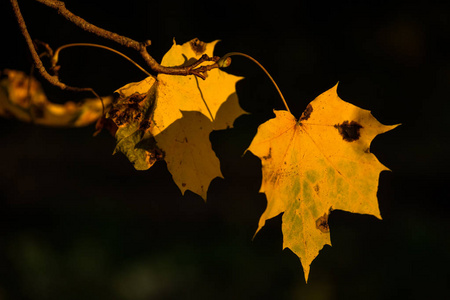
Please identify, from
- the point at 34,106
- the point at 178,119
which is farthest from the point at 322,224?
the point at 34,106

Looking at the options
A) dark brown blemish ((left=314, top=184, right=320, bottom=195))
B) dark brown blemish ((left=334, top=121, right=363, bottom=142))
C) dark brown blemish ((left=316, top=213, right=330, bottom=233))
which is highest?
dark brown blemish ((left=334, top=121, right=363, bottom=142))

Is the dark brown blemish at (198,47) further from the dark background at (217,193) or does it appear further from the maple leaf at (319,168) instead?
the dark background at (217,193)

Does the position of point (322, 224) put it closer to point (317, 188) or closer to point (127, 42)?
point (317, 188)

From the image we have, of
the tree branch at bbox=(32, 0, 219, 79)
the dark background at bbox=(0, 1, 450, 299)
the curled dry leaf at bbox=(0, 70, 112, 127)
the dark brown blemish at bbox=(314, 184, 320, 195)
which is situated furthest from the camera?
the dark background at bbox=(0, 1, 450, 299)

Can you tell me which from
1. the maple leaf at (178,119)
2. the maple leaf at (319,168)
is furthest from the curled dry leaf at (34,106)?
the maple leaf at (319,168)

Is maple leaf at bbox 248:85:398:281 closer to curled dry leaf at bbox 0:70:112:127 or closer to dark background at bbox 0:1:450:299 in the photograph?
curled dry leaf at bbox 0:70:112:127

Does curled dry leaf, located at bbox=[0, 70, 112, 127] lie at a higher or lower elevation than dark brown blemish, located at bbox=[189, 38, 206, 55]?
lower

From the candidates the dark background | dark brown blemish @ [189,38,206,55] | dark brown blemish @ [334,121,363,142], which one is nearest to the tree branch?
dark brown blemish @ [189,38,206,55]
